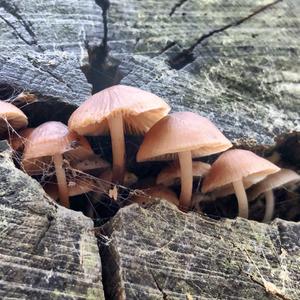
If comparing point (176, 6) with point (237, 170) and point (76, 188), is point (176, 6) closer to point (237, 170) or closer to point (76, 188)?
point (237, 170)

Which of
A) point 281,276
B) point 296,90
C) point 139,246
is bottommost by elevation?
point 281,276

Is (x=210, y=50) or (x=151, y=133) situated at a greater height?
(x=210, y=50)

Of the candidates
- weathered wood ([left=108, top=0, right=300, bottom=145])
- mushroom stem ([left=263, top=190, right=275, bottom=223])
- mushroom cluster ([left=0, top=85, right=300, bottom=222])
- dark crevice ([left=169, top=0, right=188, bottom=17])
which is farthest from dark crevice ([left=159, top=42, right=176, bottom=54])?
mushroom stem ([left=263, top=190, right=275, bottom=223])

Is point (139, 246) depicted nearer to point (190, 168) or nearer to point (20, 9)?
point (190, 168)

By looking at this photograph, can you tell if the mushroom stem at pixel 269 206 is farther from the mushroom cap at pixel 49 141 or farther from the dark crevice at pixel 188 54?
the mushroom cap at pixel 49 141

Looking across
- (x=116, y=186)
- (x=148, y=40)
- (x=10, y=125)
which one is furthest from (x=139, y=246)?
(x=148, y=40)

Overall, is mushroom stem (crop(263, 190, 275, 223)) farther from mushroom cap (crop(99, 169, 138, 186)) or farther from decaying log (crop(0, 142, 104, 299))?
decaying log (crop(0, 142, 104, 299))
